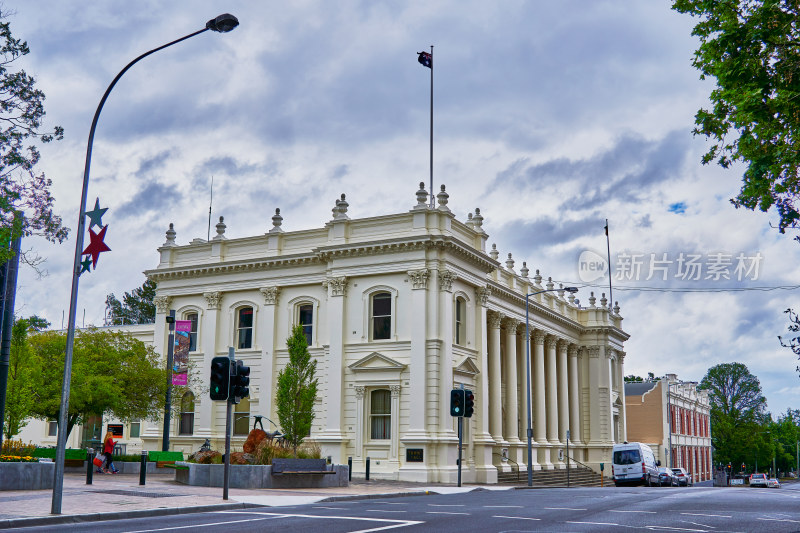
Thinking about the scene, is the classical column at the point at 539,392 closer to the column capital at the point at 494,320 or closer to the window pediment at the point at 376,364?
the column capital at the point at 494,320

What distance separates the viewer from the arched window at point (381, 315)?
3869 centimetres

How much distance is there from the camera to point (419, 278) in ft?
123

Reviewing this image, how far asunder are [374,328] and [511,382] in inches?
469

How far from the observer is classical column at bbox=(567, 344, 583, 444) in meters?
58.5

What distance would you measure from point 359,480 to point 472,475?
6283mm

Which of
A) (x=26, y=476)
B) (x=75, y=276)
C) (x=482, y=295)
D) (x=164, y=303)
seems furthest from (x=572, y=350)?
(x=75, y=276)

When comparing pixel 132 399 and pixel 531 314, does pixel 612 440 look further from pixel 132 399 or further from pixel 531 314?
pixel 132 399

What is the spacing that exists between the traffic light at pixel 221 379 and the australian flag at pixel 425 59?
24.0 meters

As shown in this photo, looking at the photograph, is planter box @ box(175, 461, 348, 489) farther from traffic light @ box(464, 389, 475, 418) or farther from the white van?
the white van

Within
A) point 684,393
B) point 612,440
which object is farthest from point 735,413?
A: point 612,440

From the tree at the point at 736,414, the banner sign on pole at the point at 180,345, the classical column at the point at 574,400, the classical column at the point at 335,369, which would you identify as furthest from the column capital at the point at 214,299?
the tree at the point at 736,414

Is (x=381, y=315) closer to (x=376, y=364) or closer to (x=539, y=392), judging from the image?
(x=376, y=364)

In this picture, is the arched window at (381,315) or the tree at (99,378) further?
the arched window at (381,315)

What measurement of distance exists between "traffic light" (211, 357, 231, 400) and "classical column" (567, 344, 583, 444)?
136 ft
